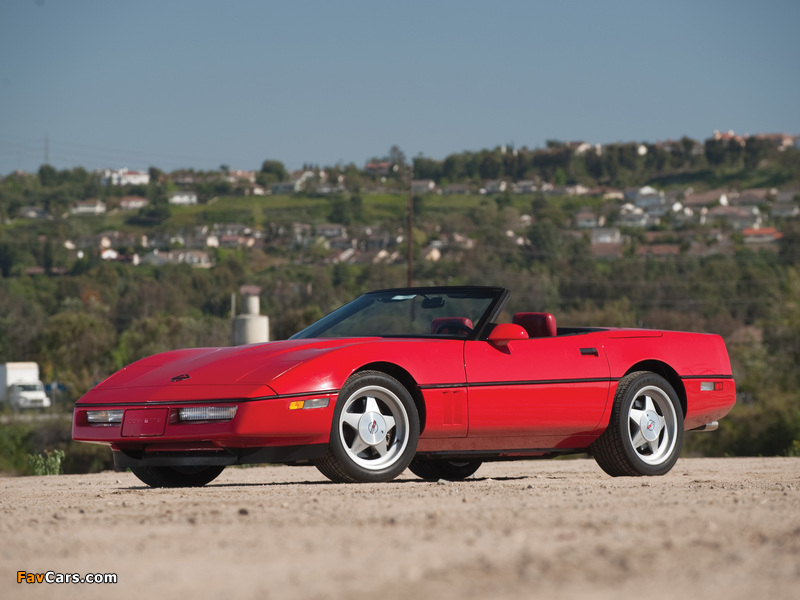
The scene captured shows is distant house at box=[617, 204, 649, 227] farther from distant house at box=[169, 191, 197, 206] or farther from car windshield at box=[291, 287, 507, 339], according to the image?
car windshield at box=[291, 287, 507, 339]

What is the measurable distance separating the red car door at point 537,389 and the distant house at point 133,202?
5637 inches

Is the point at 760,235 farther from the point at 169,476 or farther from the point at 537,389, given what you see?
the point at 169,476

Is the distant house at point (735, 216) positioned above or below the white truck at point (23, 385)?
above

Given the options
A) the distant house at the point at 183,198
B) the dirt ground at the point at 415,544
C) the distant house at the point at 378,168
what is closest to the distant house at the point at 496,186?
the distant house at the point at 378,168

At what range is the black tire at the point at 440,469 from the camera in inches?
347

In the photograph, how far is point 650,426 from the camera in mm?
8328

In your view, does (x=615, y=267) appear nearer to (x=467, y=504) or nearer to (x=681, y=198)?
(x=681, y=198)

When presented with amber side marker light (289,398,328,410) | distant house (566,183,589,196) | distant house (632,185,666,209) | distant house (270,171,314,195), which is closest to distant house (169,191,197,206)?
distant house (270,171,314,195)

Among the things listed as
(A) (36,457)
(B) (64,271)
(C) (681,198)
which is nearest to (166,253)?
(B) (64,271)

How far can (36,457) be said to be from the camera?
496 inches

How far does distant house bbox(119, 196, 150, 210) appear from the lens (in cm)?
14762

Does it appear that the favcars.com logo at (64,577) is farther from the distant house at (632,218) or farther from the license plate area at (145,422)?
the distant house at (632,218)

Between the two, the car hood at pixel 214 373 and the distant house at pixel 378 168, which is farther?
the distant house at pixel 378 168

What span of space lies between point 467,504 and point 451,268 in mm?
86263
